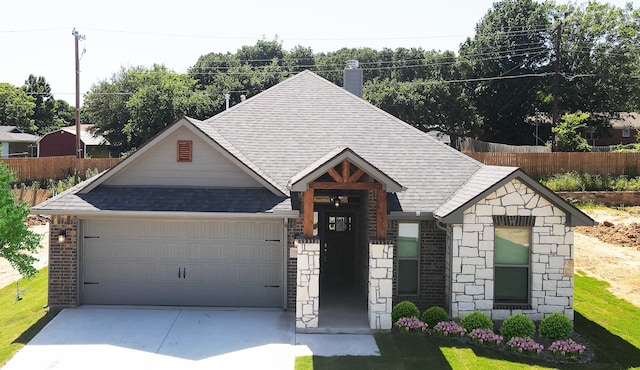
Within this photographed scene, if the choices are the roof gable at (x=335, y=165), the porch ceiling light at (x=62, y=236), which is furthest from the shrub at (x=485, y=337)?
the porch ceiling light at (x=62, y=236)

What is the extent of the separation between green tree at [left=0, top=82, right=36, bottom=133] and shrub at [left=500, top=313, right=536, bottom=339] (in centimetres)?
6187

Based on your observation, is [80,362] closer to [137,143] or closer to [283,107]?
[283,107]

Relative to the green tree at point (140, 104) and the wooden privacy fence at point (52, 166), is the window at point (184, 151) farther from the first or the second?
the green tree at point (140, 104)

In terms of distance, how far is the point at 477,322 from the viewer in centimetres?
1090

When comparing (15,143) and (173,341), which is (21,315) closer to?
(173,341)

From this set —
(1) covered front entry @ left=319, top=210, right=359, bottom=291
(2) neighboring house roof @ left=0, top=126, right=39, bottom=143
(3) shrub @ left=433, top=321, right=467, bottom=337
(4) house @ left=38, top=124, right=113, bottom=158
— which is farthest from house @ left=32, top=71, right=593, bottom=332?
(2) neighboring house roof @ left=0, top=126, right=39, bottom=143

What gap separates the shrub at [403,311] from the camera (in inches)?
446

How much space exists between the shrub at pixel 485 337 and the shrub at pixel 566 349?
991 millimetres

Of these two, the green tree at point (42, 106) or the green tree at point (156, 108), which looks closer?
the green tree at point (156, 108)

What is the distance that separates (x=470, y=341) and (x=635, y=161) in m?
22.6

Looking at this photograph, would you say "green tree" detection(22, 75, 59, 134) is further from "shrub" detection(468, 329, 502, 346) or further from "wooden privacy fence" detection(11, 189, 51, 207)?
"shrub" detection(468, 329, 502, 346)

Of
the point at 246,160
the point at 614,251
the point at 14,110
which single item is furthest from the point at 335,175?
the point at 14,110

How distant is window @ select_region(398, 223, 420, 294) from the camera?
12469 millimetres

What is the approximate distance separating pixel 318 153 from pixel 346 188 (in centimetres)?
290
